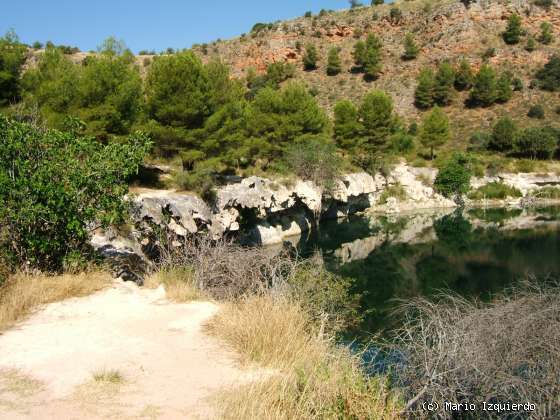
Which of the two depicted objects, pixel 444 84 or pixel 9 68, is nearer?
pixel 9 68

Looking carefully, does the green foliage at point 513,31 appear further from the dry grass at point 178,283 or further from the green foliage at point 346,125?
the dry grass at point 178,283

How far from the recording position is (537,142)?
52.2 metres

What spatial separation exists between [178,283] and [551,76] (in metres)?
68.6

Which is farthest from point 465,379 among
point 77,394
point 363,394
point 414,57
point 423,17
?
point 423,17

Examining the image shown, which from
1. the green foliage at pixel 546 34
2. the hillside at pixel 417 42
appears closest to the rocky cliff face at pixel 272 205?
the hillside at pixel 417 42

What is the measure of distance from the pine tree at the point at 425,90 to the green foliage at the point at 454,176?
18317 millimetres

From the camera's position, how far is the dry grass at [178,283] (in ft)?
32.7

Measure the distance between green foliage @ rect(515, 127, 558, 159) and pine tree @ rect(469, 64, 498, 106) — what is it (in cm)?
1094

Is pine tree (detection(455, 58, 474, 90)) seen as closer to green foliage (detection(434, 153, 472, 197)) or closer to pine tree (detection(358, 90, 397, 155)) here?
green foliage (detection(434, 153, 472, 197))

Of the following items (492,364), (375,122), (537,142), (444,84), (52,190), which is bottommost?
(492,364)

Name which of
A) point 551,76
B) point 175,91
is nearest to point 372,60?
point 551,76

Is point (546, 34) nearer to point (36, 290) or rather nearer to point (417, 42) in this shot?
point (417, 42)

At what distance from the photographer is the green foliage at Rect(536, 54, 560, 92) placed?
2521 inches

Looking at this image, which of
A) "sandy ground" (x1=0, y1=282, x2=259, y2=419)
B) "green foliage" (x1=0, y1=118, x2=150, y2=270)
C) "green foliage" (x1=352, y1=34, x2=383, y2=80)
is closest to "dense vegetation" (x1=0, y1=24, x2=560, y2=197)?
"green foliage" (x1=0, y1=118, x2=150, y2=270)
